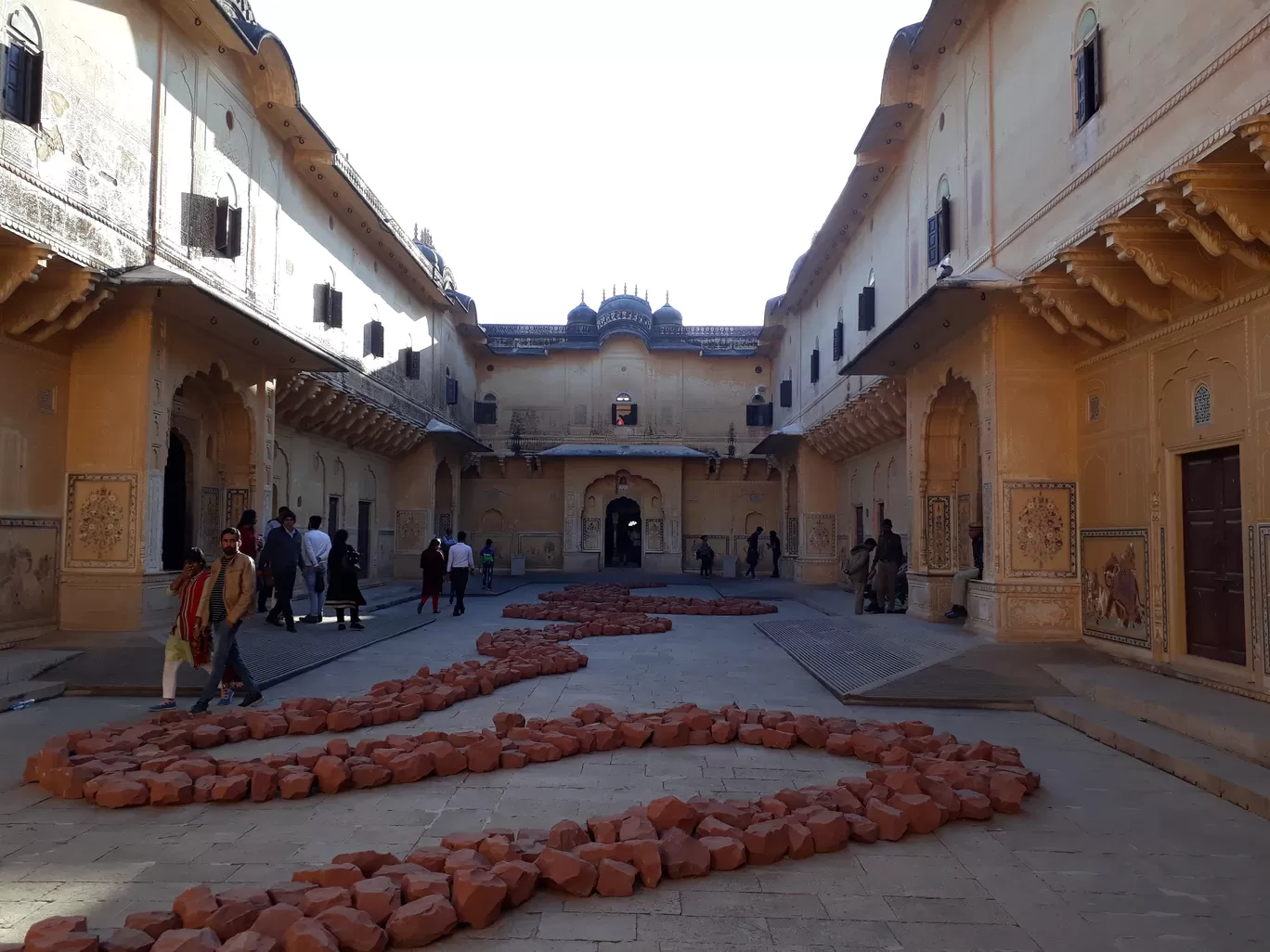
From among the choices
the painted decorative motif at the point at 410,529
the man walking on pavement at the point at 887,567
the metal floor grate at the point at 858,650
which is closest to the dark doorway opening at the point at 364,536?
the painted decorative motif at the point at 410,529

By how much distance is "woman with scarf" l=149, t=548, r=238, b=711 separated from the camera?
709 cm

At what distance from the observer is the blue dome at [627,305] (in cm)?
3036

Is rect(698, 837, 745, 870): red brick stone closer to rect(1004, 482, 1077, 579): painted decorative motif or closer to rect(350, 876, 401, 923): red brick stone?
rect(350, 876, 401, 923): red brick stone

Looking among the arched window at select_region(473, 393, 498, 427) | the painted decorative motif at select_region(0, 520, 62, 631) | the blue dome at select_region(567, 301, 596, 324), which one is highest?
the blue dome at select_region(567, 301, 596, 324)

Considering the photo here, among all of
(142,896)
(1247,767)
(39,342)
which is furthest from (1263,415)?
(39,342)

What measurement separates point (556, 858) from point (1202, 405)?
7045 millimetres

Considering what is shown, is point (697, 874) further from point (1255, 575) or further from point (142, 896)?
point (1255, 575)

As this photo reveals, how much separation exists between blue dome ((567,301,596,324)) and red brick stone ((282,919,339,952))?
29.6 metres

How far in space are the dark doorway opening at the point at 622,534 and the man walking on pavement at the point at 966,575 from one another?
61.2 feet

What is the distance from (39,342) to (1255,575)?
1174 cm

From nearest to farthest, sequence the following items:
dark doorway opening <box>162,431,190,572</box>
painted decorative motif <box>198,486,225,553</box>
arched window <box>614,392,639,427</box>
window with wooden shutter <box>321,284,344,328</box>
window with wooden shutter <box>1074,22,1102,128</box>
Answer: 1. window with wooden shutter <box>1074,22,1102,128</box>
2. dark doorway opening <box>162,431,190,572</box>
3. painted decorative motif <box>198,486,225,553</box>
4. window with wooden shutter <box>321,284,344,328</box>
5. arched window <box>614,392,639,427</box>

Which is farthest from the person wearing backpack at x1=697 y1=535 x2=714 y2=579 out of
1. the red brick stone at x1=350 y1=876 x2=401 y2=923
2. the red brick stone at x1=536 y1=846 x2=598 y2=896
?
the red brick stone at x1=350 y1=876 x2=401 y2=923

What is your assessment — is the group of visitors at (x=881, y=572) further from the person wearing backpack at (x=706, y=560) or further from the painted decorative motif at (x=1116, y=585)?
the person wearing backpack at (x=706, y=560)

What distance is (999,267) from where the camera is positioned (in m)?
10.8
